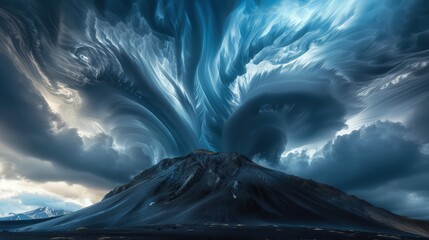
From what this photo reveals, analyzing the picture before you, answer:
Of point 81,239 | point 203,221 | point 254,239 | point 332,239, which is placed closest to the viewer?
point 81,239

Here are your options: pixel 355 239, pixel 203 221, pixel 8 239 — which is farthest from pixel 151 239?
pixel 203 221

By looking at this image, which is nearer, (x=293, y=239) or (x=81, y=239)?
(x=81, y=239)

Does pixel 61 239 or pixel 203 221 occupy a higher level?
pixel 203 221

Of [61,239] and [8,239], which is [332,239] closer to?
[61,239]

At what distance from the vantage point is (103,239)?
81375mm

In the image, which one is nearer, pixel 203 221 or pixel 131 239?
pixel 131 239

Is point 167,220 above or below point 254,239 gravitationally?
above

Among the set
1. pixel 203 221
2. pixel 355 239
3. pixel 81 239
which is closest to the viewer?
pixel 81 239

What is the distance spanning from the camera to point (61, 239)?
81625 mm

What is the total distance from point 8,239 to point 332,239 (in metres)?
81.1

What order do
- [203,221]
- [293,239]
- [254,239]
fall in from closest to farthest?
1. [254,239]
2. [293,239]
3. [203,221]

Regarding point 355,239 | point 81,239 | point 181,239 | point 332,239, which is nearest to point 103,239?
point 81,239

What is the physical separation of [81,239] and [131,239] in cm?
1075

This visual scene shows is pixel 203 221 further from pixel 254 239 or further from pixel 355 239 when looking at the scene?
pixel 254 239
